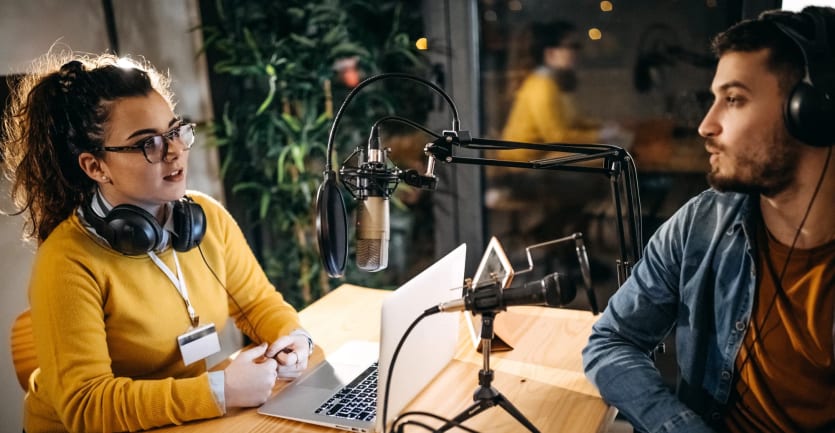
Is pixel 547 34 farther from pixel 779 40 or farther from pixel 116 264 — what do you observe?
pixel 116 264

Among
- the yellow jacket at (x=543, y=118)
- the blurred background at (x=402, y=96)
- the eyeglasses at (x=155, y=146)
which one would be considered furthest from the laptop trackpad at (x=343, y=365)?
the yellow jacket at (x=543, y=118)

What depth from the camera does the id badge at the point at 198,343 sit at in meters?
1.45

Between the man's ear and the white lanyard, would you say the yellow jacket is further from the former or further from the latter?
the man's ear

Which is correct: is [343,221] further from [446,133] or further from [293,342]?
[293,342]

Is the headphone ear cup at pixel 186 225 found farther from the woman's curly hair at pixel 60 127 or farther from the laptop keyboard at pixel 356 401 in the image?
the laptop keyboard at pixel 356 401

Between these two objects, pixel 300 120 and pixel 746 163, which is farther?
pixel 300 120

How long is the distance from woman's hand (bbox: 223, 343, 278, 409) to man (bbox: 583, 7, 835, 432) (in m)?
0.67

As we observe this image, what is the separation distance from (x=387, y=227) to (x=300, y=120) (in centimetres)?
154

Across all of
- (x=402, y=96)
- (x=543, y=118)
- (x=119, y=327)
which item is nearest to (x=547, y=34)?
(x=543, y=118)

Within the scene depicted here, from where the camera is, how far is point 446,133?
3.75 ft

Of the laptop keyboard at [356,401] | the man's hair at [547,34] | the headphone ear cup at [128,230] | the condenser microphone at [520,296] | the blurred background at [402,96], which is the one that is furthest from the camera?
the man's hair at [547,34]

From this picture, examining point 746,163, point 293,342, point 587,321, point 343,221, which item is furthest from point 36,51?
point 746,163

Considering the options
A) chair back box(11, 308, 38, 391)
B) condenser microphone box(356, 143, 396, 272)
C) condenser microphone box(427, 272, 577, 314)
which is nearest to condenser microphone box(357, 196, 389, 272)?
condenser microphone box(356, 143, 396, 272)

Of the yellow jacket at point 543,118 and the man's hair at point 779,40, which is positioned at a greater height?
the man's hair at point 779,40
